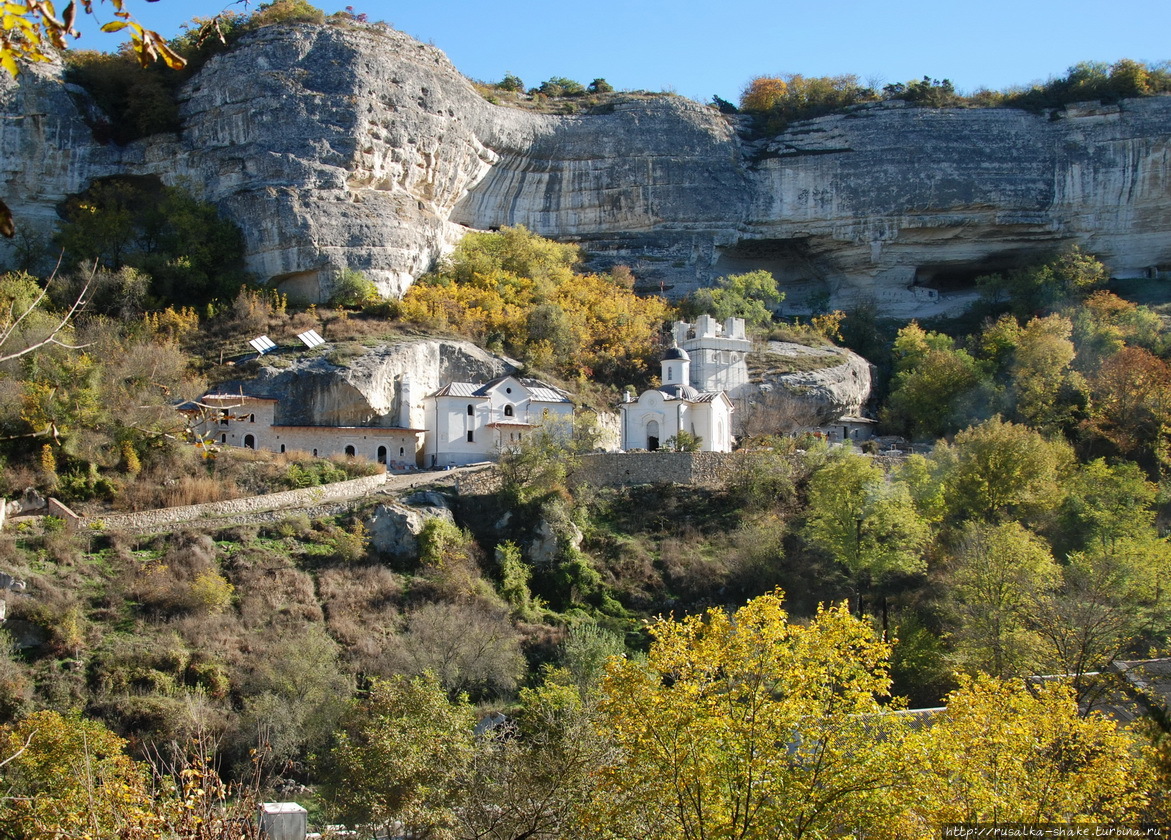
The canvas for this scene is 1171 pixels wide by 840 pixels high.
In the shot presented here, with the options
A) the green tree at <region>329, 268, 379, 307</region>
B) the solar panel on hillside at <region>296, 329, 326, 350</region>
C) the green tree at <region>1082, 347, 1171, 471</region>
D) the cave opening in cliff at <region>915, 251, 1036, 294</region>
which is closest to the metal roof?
Answer: the solar panel on hillside at <region>296, 329, 326, 350</region>

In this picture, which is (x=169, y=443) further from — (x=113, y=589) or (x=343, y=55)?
(x=343, y=55)

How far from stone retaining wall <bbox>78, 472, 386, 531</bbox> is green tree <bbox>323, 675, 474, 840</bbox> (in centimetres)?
1217

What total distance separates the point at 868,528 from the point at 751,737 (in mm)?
19847

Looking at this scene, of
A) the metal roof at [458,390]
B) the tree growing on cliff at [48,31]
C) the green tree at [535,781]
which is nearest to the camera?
the tree growing on cliff at [48,31]

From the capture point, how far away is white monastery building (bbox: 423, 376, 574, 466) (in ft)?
121

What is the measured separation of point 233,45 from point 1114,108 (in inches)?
1574

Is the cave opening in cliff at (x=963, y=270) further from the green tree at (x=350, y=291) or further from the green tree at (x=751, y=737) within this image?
the green tree at (x=751, y=737)

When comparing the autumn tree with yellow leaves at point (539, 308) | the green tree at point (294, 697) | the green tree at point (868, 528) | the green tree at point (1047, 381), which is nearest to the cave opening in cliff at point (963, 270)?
the green tree at point (1047, 381)

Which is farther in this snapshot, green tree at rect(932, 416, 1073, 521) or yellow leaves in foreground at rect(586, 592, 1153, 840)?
green tree at rect(932, 416, 1073, 521)

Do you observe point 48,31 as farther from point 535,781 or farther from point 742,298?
point 742,298

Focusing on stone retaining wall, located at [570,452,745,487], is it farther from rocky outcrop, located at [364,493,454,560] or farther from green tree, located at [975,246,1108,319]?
green tree, located at [975,246,1108,319]

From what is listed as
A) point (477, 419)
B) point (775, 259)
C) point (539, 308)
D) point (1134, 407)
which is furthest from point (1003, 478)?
point (775, 259)

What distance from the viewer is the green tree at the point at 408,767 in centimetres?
1547

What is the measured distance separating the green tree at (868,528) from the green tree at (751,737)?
55.3 ft
